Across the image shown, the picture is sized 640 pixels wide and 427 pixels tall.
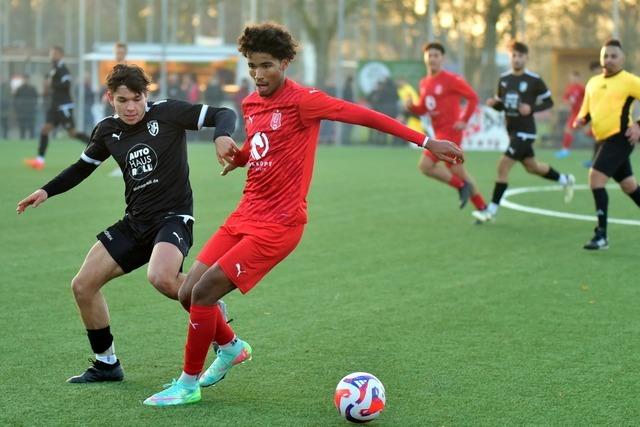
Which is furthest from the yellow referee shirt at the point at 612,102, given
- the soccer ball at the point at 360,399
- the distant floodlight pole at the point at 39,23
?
the distant floodlight pole at the point at 39,23

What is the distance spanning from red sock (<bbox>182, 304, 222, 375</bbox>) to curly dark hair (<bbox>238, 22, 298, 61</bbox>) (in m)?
1.35

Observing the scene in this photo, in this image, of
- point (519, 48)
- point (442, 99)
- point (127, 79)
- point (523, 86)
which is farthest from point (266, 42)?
point (442, 99)

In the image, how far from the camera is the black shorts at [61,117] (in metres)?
19.9

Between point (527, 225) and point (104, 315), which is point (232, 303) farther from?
point (527, 225)

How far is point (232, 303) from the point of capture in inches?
326

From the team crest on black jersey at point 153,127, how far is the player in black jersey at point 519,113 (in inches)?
293

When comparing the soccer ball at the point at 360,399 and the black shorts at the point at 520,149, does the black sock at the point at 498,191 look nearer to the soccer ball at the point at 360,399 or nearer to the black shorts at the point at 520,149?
Answer: the black shorts at the point at 520,149

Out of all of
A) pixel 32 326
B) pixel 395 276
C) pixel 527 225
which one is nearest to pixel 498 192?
pixel 527 225

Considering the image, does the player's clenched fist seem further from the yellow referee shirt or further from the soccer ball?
the yellow referee shirt

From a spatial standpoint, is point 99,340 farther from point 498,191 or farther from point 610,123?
point 498,191

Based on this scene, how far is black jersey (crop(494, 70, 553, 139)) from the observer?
13422mm

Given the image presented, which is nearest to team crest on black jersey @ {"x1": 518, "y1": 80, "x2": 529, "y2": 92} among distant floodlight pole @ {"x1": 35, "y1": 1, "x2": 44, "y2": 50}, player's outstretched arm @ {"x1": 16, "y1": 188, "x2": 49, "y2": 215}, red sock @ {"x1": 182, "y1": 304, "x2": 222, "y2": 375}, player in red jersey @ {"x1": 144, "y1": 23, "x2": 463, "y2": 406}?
player in red jersey @ {"x1": 144, "y1": 23, "x2": 463, "y2": 406}

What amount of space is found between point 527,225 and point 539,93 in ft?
5.68

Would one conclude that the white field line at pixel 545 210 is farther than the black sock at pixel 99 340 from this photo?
Yes
